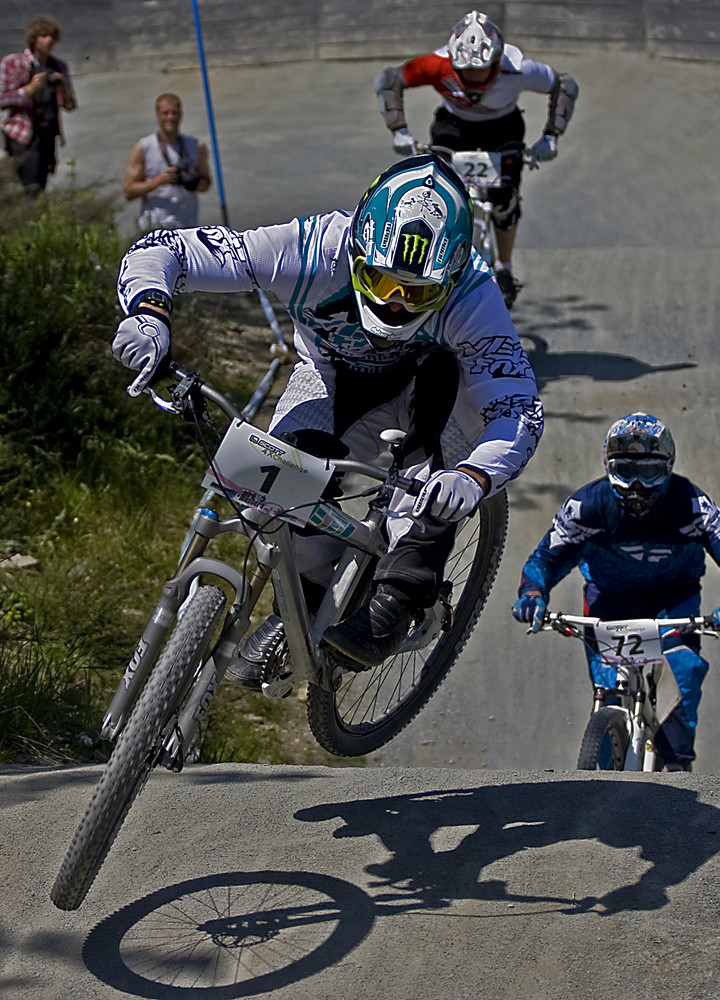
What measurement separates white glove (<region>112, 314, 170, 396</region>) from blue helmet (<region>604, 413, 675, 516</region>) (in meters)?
2.51

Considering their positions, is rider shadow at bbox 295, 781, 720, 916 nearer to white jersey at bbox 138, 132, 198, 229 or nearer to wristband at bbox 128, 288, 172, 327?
wristband at bbox 128, 288, 172, 327

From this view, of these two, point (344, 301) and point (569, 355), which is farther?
point (569, 355)

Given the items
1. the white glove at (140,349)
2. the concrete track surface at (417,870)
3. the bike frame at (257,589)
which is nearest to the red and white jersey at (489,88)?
the concrete track surface at (417,870)

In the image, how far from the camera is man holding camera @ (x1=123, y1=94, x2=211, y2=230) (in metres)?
9.33

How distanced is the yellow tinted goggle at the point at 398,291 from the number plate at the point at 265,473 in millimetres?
587

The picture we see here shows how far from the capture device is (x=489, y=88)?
854cm

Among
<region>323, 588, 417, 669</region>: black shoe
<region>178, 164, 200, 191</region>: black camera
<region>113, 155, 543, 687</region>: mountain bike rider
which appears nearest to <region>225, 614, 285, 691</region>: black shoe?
<region>113, 155, 543, 687</region>: mountain bike rider

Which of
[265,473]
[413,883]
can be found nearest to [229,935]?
[413,883]

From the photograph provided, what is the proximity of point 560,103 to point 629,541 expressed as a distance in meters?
4.82

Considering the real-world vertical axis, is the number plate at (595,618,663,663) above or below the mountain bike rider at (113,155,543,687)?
below

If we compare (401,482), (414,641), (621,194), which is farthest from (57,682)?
(621,194)

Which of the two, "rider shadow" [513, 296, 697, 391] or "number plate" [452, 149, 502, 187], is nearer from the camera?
"number plate" [452, 149, 502, 187]

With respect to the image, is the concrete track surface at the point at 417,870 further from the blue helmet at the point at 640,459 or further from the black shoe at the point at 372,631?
the blue helmet at the point at 640,459

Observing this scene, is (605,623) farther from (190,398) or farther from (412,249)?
(190,398)
